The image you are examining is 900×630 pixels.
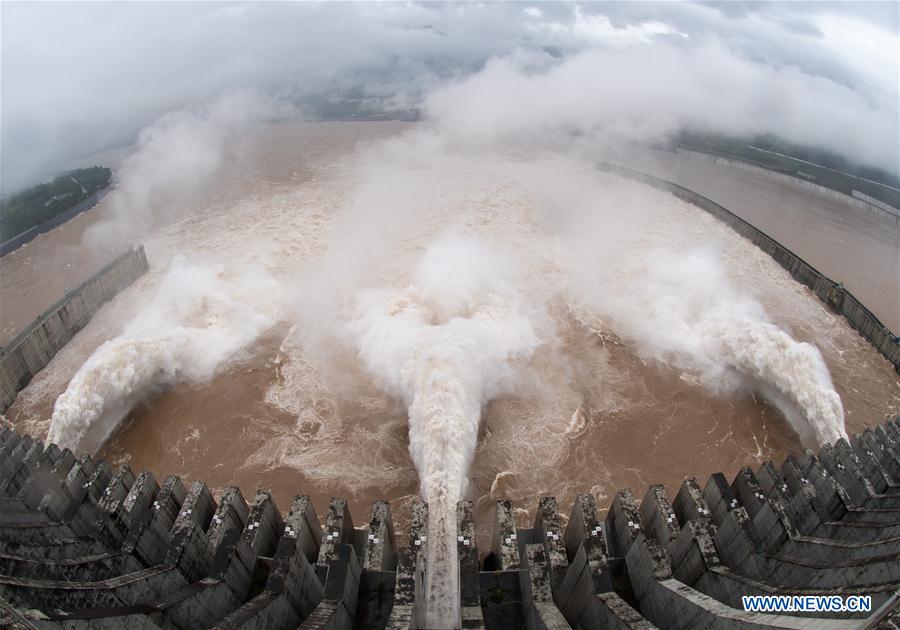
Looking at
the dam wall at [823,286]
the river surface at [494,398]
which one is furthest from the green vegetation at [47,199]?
the dam wall at [823,286]

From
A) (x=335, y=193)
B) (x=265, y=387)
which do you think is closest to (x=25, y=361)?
(x=265, y=387)

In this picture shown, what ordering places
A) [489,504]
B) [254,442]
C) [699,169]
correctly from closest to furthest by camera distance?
1. [489,504]
2. [254,442]
3. [699,169]

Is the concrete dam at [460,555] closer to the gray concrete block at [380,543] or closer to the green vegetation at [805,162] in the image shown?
the gray concrete block at [380,543]

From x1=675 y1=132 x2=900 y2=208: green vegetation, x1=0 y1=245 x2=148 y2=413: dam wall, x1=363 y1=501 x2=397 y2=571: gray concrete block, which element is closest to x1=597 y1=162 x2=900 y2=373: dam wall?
x1=675 y1=132 x2=900 y2=208: green vegetation

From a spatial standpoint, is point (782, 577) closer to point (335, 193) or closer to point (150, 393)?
point (150, 393)

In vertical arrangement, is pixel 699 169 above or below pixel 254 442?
below

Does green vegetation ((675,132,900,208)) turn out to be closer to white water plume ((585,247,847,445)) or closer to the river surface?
the river surface
